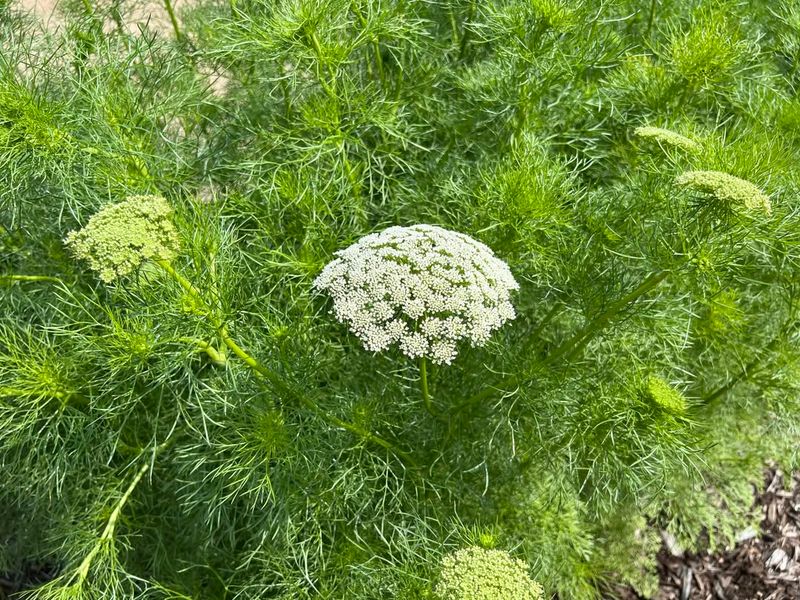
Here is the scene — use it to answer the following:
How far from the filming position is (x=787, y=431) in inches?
170

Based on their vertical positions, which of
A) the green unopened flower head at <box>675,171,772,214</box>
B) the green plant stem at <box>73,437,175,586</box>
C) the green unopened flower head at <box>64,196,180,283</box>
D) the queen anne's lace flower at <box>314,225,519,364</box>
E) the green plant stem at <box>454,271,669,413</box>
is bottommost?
the green plant stem at <box>73,437,175,586</box>

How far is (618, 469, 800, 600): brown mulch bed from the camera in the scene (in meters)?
4.44

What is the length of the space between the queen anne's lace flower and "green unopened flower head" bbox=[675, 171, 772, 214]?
0.68m

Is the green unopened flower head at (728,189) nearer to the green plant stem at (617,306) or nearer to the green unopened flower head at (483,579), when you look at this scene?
the green plant stem at (617,306)

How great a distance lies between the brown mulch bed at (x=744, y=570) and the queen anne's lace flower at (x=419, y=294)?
256cm

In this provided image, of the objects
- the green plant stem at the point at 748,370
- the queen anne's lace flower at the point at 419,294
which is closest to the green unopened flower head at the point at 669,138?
the queen anne's lace flower at the point at 419,294

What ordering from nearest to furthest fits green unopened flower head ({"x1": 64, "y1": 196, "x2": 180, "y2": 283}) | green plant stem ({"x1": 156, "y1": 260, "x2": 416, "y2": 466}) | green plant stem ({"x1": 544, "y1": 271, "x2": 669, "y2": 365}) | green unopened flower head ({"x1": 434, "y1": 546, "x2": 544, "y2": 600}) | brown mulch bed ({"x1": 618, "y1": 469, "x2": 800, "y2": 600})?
green unopened flower head ({"x1": 434, "y1": 546, "x2": 544, "y2": 600})
green unopened flower head ({"x1": 64, "y1": 196, "x2": 180, "y2": 283})
green plant stem ({"x1": 156, "y1": 260, "x2": 416, "y2": 466})
green plant stem ({"x1": 544, "y1": 271, "x2": 669, "y2": 365})
brown mulch bed ({"x1": 618, "y1": 469, "x2": 800, "y2": 600})

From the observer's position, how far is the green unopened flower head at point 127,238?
7.93 ft

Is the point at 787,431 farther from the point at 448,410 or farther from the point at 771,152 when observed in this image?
the point at 448,410

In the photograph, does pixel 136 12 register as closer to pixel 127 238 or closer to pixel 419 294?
pixel 127 238

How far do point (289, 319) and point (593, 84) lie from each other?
1969mm

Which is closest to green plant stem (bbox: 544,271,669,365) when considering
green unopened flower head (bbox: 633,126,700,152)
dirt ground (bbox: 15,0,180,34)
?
green unopened flower head (bbox: 633,126,700,152)

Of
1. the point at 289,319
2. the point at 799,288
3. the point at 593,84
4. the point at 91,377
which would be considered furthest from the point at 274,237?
the point at 799,288

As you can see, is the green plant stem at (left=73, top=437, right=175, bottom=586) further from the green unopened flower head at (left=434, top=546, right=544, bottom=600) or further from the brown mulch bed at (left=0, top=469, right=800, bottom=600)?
the brown mulch bed at (left=0, top=469, right=800, bottom=600)
